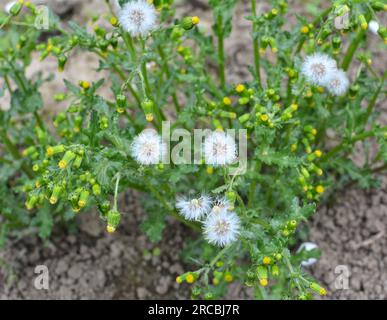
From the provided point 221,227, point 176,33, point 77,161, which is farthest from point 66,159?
point 176,33

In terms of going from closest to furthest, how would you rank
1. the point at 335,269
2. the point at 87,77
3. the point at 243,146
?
the point at 243,146
the point at 335,269
the point at 87,77

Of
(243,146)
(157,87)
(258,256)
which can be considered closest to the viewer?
(258,256)

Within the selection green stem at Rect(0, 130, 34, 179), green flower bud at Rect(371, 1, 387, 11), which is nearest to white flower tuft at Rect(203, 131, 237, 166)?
green flower bud at Rect(371, 1, 387, 11)

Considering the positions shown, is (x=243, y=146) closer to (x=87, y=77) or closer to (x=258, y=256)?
(x=258, y=256)

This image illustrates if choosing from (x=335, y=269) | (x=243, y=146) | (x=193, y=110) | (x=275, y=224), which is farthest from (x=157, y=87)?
(x=335, y=269)

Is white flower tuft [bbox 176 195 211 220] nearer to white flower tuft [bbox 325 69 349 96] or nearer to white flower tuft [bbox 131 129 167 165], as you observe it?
white flower tuft [bbox 131 129 167 165]

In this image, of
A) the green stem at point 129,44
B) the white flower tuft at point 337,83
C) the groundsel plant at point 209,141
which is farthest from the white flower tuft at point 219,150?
the white flower tuft at point 337,83
